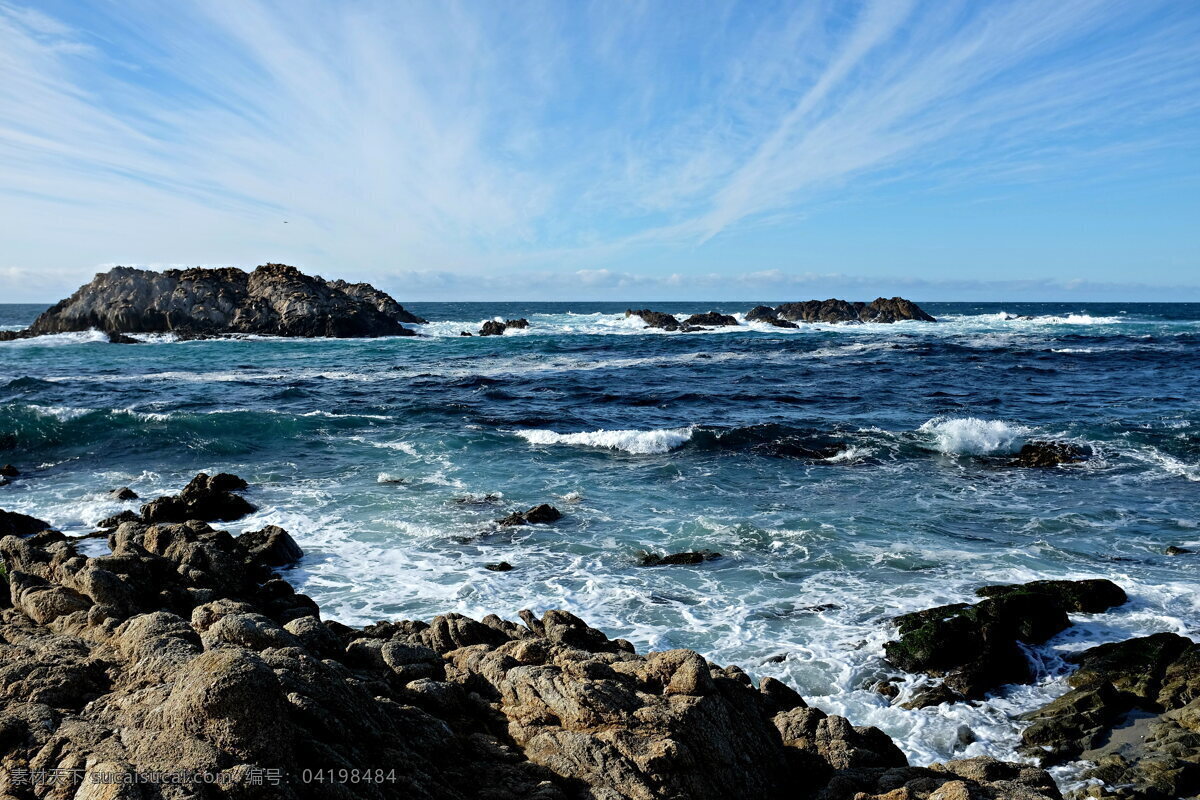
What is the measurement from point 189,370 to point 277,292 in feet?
92.1

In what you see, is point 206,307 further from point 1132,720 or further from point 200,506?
point 1132,720

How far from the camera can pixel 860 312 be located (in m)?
84.8

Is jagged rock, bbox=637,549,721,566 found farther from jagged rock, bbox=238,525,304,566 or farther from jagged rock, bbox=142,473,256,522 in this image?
jagged rock, bbox=142,473,256,522

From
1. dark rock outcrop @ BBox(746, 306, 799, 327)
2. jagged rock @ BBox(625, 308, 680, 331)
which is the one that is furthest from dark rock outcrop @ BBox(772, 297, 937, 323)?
jagged rock @ BBox(625, 308, 680, 331)

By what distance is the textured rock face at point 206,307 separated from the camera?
206 ft

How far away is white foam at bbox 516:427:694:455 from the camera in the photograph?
21484 mm

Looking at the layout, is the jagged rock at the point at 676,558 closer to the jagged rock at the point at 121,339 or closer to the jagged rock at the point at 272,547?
the jagged rock at the point at 272,547

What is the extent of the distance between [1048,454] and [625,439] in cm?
1140

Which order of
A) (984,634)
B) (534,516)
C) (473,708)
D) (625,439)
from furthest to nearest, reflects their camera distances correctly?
(625,439) → (534,516) → (984,634) → (473,708)

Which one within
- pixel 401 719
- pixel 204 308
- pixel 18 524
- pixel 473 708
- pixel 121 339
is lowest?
pixel 18 524

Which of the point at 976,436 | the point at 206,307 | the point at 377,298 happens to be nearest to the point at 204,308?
the point at 206,307

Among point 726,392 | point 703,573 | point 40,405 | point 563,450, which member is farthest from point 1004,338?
point 40,405

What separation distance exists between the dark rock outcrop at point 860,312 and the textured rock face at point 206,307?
48733 mm

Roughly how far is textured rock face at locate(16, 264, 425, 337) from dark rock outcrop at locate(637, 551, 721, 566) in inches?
2292
